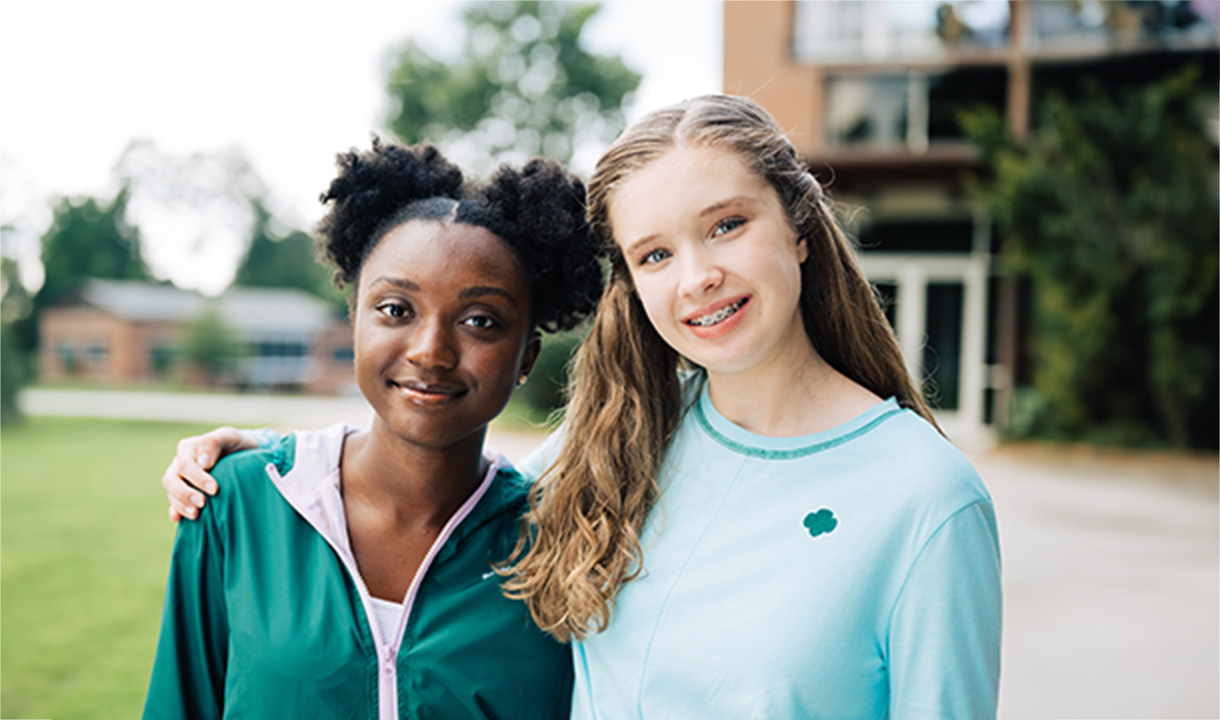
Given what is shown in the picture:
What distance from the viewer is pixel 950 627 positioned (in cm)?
137

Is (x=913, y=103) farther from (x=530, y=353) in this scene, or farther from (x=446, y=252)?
(x=446, y=252)

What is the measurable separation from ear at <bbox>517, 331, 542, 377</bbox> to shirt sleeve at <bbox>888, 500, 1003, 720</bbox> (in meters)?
0.85

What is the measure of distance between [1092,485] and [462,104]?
19848mm

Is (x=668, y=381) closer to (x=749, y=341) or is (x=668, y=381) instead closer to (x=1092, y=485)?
(x=749, y=341)

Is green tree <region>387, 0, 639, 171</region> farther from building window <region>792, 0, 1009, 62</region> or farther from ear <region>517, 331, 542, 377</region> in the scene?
ear <region>517, 331, 542, 377</region>

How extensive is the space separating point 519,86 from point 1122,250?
60.7 ft

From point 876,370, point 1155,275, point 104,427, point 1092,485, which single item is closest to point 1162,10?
point 1155,275

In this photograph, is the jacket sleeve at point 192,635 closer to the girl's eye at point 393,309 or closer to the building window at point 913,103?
the girl's eye at point 393,309

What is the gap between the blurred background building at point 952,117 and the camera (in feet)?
40.3

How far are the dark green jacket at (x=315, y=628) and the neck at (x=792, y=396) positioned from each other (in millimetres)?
565

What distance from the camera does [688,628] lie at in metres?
1.57

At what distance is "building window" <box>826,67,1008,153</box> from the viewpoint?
13.3 m

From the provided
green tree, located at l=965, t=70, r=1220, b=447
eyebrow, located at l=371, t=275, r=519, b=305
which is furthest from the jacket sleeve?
green tree, located at l=965, t=70, r=1220, b=447

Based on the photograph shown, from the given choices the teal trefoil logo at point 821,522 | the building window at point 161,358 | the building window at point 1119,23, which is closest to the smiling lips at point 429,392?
the teal trefoil logo at point 821,522
